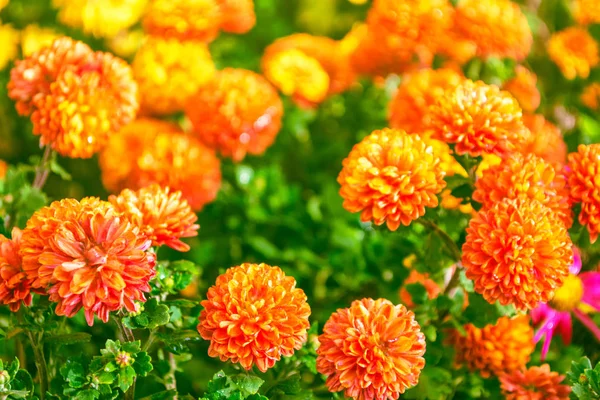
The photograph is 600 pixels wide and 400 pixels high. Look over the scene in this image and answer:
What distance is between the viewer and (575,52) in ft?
5.37

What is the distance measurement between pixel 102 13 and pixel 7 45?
0.31 m

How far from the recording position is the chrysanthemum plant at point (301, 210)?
76 cm

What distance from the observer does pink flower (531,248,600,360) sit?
1133 mm

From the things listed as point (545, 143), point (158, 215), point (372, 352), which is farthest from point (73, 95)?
point (545, 143)

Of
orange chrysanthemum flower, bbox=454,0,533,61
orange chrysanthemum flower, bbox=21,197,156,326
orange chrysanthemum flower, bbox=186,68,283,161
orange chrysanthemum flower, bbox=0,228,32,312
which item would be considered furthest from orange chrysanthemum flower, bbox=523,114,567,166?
orange chrysanthemum flower, bbox=0,228,32,312

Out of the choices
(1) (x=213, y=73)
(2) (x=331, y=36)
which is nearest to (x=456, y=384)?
(1) (x=213, y=73)

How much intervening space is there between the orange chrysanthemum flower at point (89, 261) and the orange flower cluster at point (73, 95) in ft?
0.90

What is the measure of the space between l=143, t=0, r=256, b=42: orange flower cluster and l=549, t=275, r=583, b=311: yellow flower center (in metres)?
0.92

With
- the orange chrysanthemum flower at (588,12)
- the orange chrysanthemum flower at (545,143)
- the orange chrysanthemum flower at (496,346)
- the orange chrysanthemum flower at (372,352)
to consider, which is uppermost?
the orange chrysanthemum flower at (372,352)

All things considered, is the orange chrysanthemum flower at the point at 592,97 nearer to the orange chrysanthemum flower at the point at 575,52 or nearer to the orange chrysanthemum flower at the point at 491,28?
the orange chrysanthemum flower at the point at 575,52

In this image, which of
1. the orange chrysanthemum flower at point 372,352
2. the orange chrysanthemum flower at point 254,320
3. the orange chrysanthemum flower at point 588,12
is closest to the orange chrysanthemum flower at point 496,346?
the orange chrysanthemum flower at point 372,352

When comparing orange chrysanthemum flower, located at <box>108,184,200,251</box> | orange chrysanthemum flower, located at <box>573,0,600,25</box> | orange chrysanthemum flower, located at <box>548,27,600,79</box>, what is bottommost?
orange chrysanthemum flower, located at <box>548,27,600,79</box>

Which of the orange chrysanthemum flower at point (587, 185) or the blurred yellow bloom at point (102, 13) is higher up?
the orange chrysanthemum flower at point (587, 185)

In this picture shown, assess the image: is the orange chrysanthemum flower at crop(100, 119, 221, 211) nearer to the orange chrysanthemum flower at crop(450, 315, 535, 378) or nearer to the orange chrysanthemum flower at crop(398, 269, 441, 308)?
the orange chrysanthemum flower at crop(398, 269, 441, 308)
